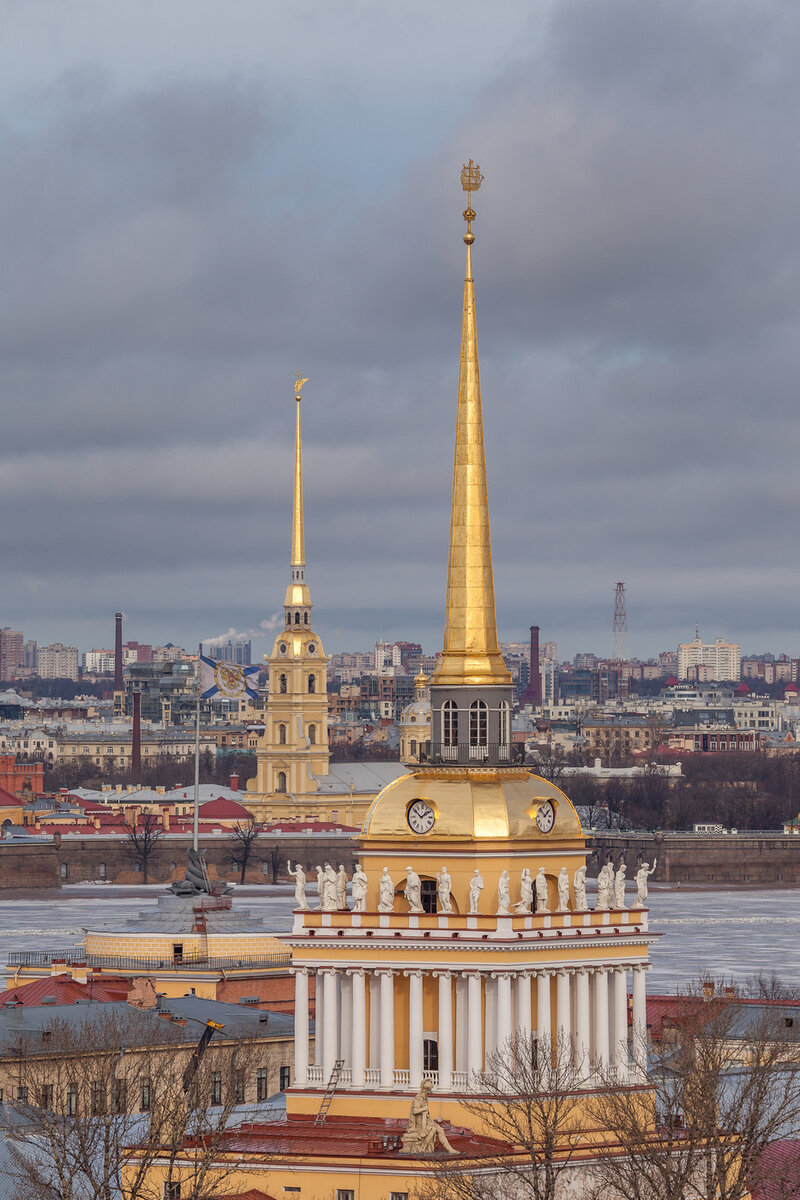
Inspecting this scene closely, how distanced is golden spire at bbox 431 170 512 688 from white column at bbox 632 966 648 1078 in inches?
156

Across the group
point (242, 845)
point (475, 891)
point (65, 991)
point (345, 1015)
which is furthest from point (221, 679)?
point (242, 845)

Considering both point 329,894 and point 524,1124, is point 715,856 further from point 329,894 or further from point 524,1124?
point 524,1124

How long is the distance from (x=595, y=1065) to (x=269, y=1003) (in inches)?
952

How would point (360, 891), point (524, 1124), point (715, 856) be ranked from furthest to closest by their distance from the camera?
point (715, 856)
point (360, 891)
point (524, 1124)

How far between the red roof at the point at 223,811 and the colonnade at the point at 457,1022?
137 metres

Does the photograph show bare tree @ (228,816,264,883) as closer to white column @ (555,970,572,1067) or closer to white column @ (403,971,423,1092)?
white column @ (555,970,572,1067)

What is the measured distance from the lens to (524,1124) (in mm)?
35906

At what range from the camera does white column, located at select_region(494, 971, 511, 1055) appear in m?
36.8

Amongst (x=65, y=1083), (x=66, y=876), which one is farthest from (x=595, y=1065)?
(x=66, y=876)

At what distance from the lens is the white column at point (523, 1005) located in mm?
37062

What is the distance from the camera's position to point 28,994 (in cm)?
5916

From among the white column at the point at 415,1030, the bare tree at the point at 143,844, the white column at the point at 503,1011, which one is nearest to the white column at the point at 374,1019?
the white column at the point at 415,1030

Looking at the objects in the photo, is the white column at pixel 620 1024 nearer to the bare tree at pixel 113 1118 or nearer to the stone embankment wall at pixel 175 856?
the bare tree at pixel 113 1118

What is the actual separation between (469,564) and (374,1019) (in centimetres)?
588
